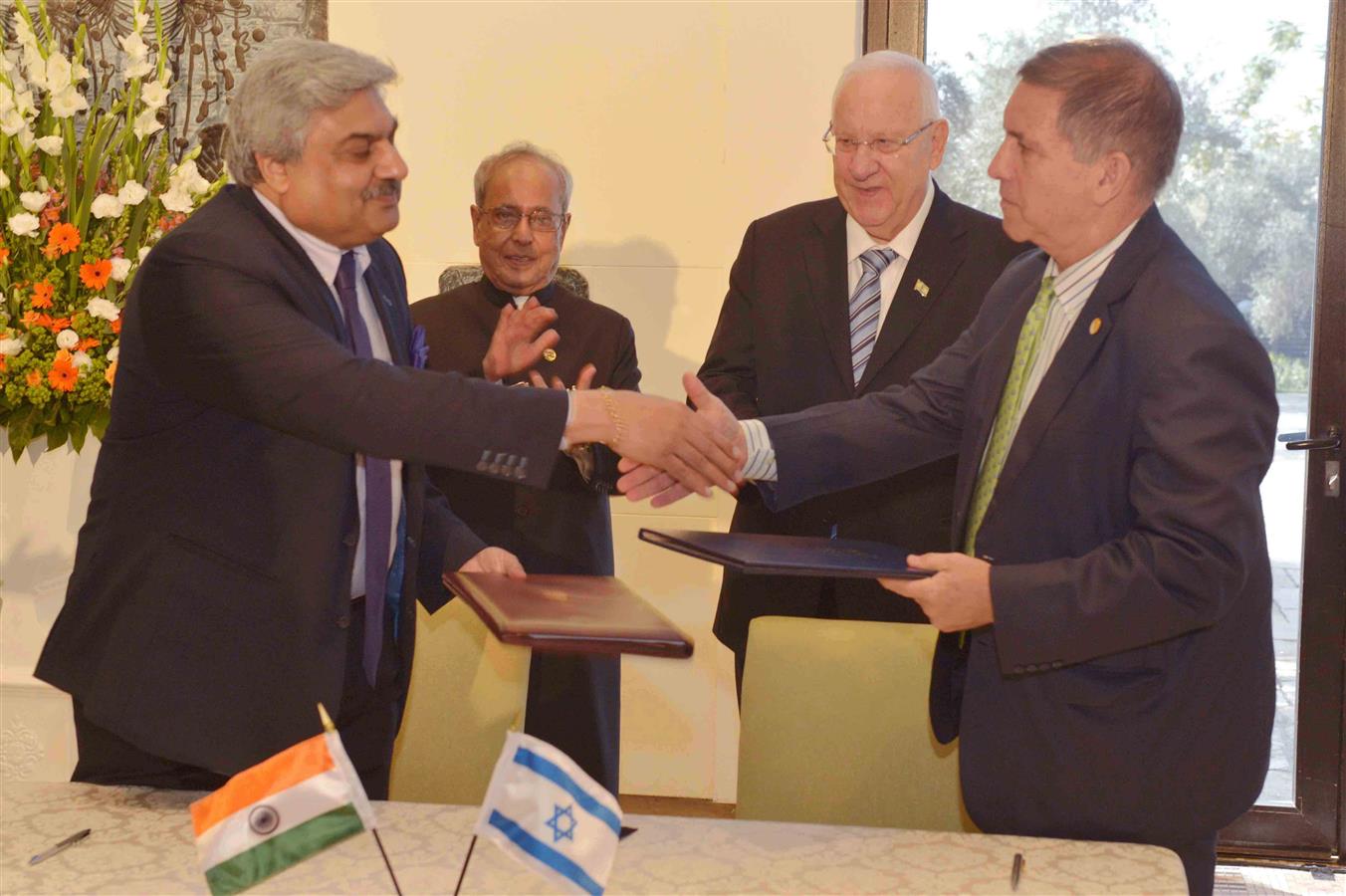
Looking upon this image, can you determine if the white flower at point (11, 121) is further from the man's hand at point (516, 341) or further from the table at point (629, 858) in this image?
the table at point (629, 858)

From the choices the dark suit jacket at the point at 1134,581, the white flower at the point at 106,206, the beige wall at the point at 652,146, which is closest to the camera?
the dark suit jacket at the point at 1134,581

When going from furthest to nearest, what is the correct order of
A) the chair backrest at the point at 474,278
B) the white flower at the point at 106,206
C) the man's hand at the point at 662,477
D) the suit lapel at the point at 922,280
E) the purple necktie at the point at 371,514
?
the chair backrest at the point at 474,278
the white flower at the point at 106,206
the suit lapel at the point at 922,280
the man's hand at the point at 662,477
the purple necktie at the point at 371,514

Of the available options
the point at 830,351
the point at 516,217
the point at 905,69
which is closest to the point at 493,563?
the point at 830,351

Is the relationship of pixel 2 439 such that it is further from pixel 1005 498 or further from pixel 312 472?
pixel 1005 498

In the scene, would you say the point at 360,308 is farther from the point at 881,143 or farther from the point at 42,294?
the point at 42,294

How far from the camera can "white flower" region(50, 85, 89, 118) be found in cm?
353

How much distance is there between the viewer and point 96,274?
349 centimetres

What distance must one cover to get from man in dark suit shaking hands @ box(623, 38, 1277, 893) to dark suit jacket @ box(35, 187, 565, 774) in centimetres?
71

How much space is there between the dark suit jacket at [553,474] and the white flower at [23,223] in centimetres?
95

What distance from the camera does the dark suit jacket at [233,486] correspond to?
6.23 feet

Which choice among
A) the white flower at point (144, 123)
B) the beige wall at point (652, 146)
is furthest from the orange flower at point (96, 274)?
the beige wall at point (652, 146)

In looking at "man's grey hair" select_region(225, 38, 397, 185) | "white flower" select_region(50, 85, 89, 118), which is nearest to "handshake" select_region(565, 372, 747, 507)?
"man's grey hair" select_region(225, 38, 397, 185)

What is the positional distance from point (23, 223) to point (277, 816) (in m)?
2.52

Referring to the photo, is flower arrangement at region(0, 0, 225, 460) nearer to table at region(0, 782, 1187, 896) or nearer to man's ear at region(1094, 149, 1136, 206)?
table at region(0, 782, 1187, 896)
